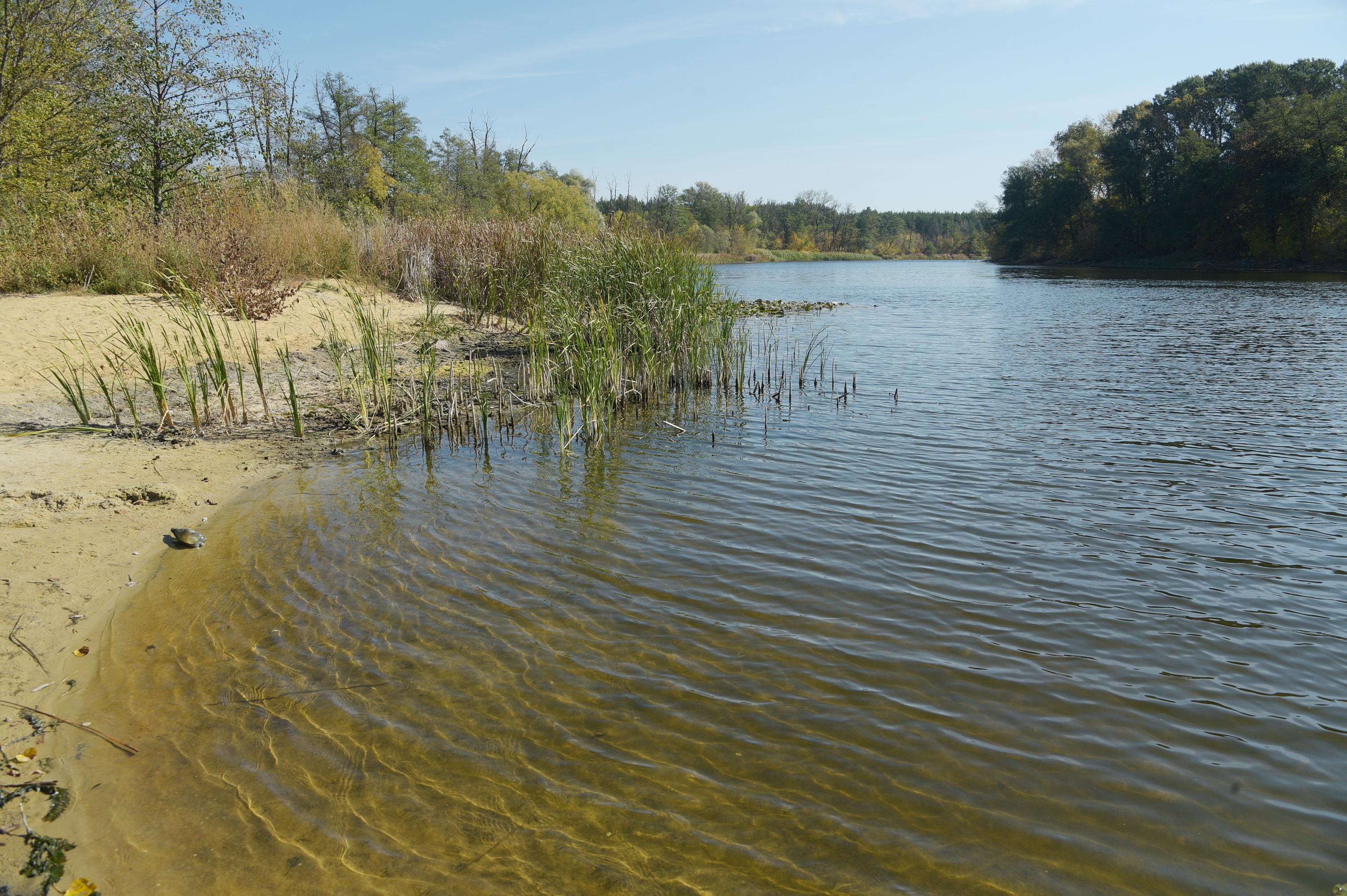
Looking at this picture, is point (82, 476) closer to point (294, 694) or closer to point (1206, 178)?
point (294, 694)

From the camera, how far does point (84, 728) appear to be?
11.5 ft

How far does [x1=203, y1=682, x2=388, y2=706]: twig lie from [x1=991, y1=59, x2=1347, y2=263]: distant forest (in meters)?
57.2

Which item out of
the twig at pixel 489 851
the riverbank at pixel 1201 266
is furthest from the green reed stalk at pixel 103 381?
the riverbank at pixel 1201 266

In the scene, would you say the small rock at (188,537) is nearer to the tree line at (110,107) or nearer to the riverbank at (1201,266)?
the tree line at (110,107)

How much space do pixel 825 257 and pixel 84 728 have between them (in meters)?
127

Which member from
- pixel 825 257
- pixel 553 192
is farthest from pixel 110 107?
pixel 825 257

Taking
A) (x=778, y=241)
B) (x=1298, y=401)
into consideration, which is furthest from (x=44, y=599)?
(x=778, y=241)

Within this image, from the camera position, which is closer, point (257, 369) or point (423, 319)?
point (257, 369)

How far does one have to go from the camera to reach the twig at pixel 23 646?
158 inches

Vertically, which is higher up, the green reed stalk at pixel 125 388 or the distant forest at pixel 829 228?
the distant forest at pixel 829 228

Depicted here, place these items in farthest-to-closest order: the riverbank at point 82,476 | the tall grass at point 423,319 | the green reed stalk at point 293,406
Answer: the tall grass at point 423,319 → the green reed stalk at point 293,406 → the riverbank at point 82,476

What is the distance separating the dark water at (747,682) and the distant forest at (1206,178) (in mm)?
51259

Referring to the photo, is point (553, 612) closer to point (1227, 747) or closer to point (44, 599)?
point (44, 599)

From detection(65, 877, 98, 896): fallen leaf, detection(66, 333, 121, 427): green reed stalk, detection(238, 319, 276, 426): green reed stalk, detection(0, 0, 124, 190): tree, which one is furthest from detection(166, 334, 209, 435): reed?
detection(0, 0, 124, 190): tree
